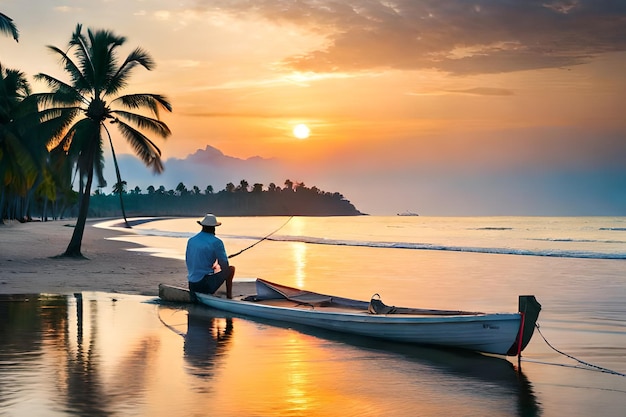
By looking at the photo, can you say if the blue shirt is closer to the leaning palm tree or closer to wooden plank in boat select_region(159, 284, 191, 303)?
wooden plank in boat select_region(159, 284, 191, 303)

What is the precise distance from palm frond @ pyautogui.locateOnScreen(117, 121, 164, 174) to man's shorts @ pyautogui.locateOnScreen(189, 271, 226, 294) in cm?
1392

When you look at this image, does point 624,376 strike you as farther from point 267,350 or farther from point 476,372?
point 267,350

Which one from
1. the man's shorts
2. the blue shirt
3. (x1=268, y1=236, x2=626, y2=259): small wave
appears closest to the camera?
the blue shirt

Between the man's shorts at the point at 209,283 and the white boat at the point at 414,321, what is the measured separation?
0.75 metres

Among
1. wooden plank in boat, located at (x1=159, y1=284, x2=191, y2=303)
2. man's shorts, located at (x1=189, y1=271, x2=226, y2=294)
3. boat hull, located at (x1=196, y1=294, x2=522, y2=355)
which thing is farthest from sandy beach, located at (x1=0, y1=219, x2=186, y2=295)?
boat hull, located at (x1=196, y1=294, x2=522, y2=355)

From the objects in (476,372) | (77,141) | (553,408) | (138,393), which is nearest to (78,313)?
(138,393)

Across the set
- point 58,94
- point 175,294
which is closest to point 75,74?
point 58,94

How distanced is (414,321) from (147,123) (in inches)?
768

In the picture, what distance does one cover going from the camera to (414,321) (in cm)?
1020

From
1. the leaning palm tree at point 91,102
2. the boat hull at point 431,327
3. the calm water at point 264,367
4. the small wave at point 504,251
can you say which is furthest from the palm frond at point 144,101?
the small wave at point 504,251

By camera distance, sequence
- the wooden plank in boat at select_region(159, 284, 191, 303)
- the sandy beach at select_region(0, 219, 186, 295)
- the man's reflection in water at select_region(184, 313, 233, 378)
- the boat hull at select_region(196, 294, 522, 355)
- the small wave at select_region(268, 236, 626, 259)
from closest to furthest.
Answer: the man's reflection in water at select_region(184, 313, 233, 378), the boat hull at select_region(196, 294, 522, 355), the wooden plank in boat at select_region(159, 284, 191, 303), the sandy beach at select_region(0, 219, 186, 295), the small wave at select_region(268, 236, 626, 259)

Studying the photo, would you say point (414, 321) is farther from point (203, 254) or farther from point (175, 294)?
point (175, 294)

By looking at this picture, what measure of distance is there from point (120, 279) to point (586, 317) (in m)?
13.0

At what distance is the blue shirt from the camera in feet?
46.5
